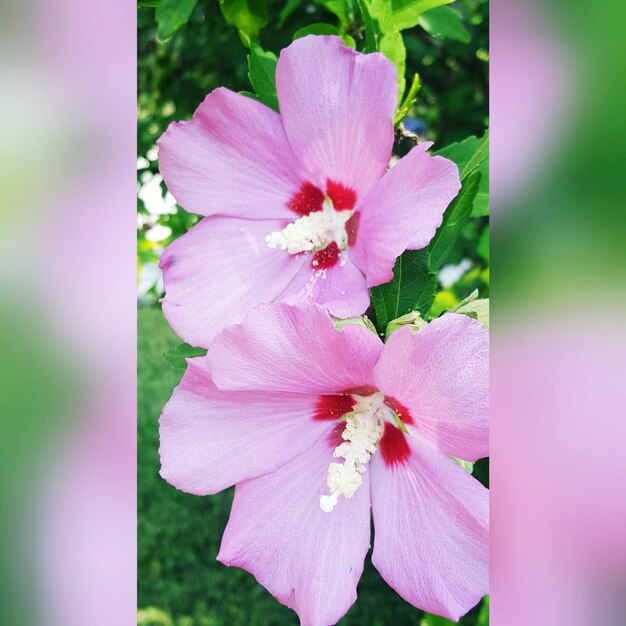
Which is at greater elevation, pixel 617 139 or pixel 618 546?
pixel 617 139

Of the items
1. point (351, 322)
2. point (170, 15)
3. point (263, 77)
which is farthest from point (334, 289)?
point (170, 15)

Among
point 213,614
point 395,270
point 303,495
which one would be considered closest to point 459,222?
point 395,270

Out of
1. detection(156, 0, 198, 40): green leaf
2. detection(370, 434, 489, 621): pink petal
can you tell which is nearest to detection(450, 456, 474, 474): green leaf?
detection(370, 434, 489, 621): pink petal

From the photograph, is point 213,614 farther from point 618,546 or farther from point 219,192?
point 618,546

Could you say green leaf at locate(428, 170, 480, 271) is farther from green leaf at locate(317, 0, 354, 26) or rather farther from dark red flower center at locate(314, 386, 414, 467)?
green leaf at locate(317, 0, 354, 26)

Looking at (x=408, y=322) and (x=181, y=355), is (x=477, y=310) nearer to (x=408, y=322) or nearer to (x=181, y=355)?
(x=408, y=322)

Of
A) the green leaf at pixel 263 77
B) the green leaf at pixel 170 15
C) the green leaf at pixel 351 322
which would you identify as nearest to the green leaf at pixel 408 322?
the green leaf at pixel 351 322
